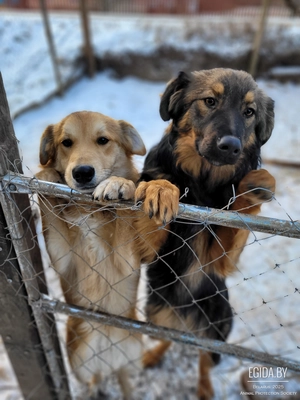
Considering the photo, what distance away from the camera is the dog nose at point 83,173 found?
1.79 m

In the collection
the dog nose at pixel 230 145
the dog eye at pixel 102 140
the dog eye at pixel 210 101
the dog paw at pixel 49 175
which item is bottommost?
the dog paw at pixel 49 175

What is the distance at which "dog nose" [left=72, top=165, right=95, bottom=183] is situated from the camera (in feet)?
5.86

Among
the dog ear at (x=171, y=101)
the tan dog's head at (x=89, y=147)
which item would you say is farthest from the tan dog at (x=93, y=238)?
the dog ear at (x=171, y=101)

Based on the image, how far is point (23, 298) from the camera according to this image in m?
1.83

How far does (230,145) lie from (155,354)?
6.33 ft

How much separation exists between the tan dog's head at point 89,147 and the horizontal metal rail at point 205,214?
1.26 feet

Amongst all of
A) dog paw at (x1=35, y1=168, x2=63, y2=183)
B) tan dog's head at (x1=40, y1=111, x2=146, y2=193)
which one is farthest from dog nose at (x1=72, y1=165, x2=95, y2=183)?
dog paw at (x1=35, y1=168, x2=63, y2=183)

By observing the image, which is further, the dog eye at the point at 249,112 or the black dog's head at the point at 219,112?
the dog eye at the point at 249,112

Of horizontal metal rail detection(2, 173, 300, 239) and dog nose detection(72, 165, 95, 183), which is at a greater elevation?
horizontal metal rail detection(2, 173, 300, 239)

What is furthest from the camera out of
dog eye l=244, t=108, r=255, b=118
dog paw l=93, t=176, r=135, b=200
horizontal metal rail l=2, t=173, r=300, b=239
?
dog eye l=244, t=108, r=255, b=118

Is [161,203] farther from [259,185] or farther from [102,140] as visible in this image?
[102,140]

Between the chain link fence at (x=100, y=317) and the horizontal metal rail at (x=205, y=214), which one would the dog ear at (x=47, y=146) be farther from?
the horizontal metal rail at (x=205, y=214)

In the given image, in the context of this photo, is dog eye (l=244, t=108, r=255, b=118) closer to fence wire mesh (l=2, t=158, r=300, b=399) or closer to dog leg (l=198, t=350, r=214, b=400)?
fence wire mesh (l=2, t=158, r=300, b=399)

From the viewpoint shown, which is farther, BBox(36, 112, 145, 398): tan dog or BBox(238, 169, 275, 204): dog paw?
BBox(36, 112, 145, 398): tan dog
